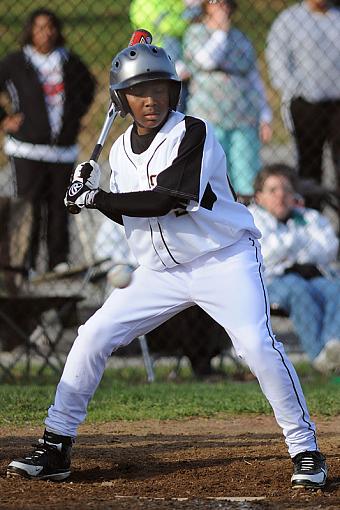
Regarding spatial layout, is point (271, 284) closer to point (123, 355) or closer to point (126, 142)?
point (123, 355)

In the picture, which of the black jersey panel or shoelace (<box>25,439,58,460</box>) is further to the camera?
shoelace (<box>25,439,58,460</box>)

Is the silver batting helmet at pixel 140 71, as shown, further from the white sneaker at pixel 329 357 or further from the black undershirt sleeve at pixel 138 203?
the white sneaker at pixel 329 357

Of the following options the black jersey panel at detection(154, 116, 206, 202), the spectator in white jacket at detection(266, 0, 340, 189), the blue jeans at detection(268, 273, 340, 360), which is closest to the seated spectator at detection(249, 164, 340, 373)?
the blue jeans at detection(268, 273, 340, 360)

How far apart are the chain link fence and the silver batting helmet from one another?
350cm

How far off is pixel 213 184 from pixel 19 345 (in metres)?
3.81

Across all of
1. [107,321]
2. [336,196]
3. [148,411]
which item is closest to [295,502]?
[107,321]

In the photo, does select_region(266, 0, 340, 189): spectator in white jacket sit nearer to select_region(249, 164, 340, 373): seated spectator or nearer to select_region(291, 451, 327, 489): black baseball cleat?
select_region(249, 164, 340, 373): seated spectator

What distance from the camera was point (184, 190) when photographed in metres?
4.66

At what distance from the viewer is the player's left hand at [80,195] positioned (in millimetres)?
4742

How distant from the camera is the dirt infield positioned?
14.8ft

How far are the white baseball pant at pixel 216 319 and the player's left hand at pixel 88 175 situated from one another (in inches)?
17.0

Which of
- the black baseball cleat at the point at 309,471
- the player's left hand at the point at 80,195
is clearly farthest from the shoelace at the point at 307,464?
the player's left hand at the point at 80,195

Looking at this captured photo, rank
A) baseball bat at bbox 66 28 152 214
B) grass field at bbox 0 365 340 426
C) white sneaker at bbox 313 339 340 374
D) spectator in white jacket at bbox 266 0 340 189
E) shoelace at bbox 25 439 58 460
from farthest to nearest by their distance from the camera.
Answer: spectator in white jacket at bbox 266 0 340 189
white sneaker at bbox 313 339 340 374
grass field at bbox 0 365 340 426
shoelace at bbox 25 439 58 460
baseball bat at bbox 66 28 152 214

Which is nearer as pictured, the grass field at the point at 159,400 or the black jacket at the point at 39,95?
the grass field at the point at 159,400
